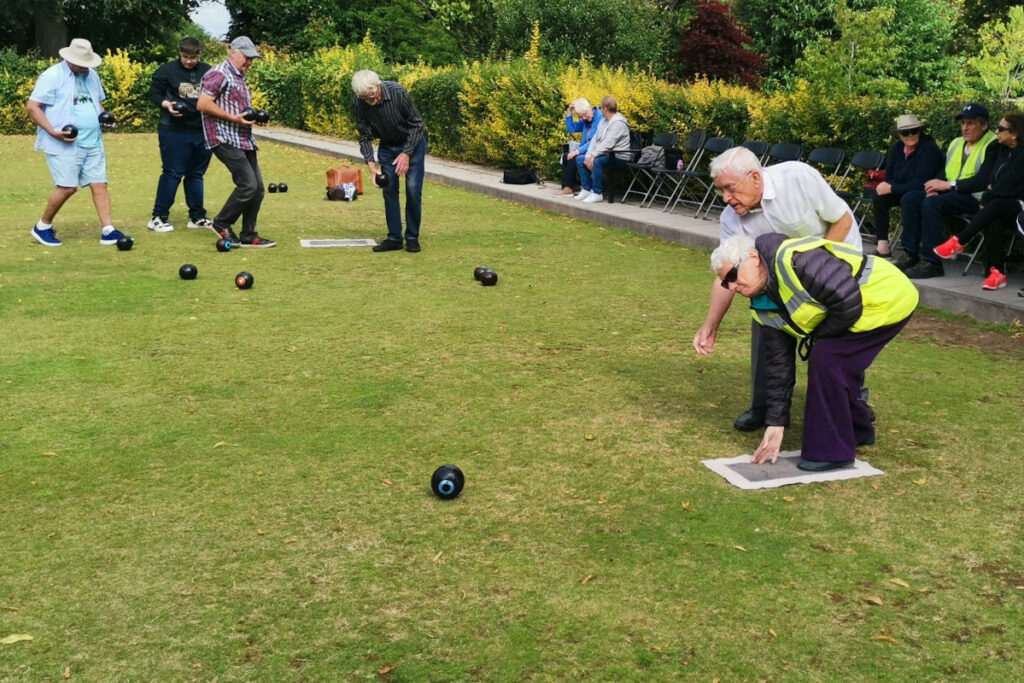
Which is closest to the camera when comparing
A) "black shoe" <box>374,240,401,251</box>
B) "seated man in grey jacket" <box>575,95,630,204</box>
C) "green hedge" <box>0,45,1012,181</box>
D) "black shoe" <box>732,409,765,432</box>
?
"black shoe" <box>732,409,765,432</box>

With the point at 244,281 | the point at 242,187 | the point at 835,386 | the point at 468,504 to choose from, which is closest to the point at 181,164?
the point at 242,187

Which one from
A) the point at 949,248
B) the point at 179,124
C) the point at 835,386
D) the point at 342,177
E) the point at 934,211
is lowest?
the point at 342,177

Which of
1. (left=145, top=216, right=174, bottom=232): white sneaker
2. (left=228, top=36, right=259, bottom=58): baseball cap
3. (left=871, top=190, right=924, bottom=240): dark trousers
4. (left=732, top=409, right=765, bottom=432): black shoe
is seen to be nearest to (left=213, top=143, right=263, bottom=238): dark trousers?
(left=228, top=36, right=259, bottom=58): baseball cap

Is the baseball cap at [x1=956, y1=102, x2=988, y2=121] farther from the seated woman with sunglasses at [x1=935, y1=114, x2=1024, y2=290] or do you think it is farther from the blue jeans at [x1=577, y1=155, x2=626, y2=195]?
the blue jeans at [x1=577, y1=155, x2=626, y2=195]

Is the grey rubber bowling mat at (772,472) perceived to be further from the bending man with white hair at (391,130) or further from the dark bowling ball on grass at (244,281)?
the bending man with white hair at (391,130)

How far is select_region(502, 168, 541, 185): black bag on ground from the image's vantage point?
16.5 metres

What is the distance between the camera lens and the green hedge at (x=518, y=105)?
38.3 feet

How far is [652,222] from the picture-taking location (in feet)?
40.9

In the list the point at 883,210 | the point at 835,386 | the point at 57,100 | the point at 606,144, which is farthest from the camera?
the point at 606,144

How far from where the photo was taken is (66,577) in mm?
3852

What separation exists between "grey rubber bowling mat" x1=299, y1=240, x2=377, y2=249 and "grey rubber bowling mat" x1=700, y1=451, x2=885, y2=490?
6.57 meters

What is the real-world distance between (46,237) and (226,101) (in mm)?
2371

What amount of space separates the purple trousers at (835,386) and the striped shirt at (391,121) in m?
5.97

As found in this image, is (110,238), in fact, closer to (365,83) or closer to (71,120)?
(71,120)
